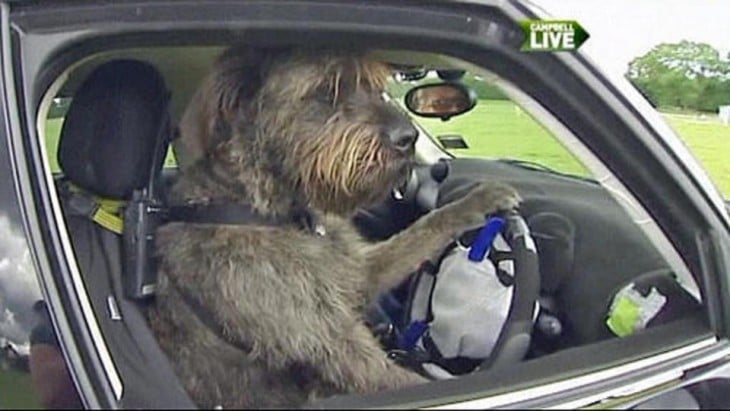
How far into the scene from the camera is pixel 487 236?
2.93 m

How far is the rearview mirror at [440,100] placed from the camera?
271 cm

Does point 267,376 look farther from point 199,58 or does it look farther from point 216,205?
point 199,58

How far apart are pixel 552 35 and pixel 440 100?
541 mm

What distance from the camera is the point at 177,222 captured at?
9.09 feet

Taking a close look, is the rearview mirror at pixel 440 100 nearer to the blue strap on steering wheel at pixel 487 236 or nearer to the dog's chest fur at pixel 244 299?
the blue strap on steering wheel at pixel 487 236

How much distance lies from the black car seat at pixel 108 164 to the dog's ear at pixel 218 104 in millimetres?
175

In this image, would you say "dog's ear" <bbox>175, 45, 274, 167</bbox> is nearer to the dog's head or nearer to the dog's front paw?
the dog's head

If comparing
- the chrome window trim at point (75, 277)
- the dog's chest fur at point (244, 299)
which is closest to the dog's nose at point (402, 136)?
the dog's chest fur at point (244, 299)

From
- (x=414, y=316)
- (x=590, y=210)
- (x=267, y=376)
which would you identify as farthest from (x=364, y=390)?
(x=590, y=210)

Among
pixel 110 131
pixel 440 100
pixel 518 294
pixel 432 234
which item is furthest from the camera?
pixel 432 234

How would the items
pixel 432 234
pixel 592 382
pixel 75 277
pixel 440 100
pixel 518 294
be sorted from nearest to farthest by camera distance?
1. pixel 75 277
2. pixel 592 382
3. pixel 518 294
4. pixel 440 100
5. pixel 432 234

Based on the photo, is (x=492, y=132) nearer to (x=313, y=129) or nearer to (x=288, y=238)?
(x=313, y=129)

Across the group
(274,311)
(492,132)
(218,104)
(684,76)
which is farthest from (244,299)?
(684,76)

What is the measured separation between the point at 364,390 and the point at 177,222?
0.62 metres
